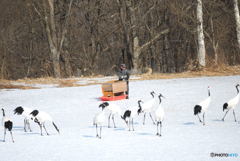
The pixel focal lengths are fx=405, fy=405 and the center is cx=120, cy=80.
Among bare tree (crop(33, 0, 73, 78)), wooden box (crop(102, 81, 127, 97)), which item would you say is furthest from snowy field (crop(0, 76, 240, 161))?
bare tree (crop(33, 0, 73, 78))

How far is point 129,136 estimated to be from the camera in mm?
11102

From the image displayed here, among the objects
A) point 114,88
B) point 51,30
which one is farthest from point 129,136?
point 51,30

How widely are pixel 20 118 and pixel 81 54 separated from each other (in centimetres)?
3244

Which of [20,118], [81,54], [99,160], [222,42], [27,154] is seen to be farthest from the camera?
[81,54]

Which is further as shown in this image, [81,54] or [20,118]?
[81,54]

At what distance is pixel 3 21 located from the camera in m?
48.7

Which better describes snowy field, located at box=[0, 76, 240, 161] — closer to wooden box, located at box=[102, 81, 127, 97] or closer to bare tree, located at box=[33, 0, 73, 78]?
wooden box, located at box=[102, 81, 127, 97]

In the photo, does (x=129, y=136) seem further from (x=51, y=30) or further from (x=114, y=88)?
(x=51, y=30)

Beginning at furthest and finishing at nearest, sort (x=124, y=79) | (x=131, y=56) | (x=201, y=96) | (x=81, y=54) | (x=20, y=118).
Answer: (x=81, y=54)
(x=131, y=56)
(x=124, y=79)
(x=201, y=96)
(x=20, y=118)

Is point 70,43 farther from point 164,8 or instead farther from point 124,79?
point 124,79

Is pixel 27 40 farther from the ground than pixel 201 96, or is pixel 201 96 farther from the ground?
pixel 27 40

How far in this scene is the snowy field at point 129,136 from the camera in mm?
9211

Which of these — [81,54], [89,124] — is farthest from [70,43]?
[89,124]

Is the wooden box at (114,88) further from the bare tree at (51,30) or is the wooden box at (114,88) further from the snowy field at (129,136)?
the bare tree at (51,30)
